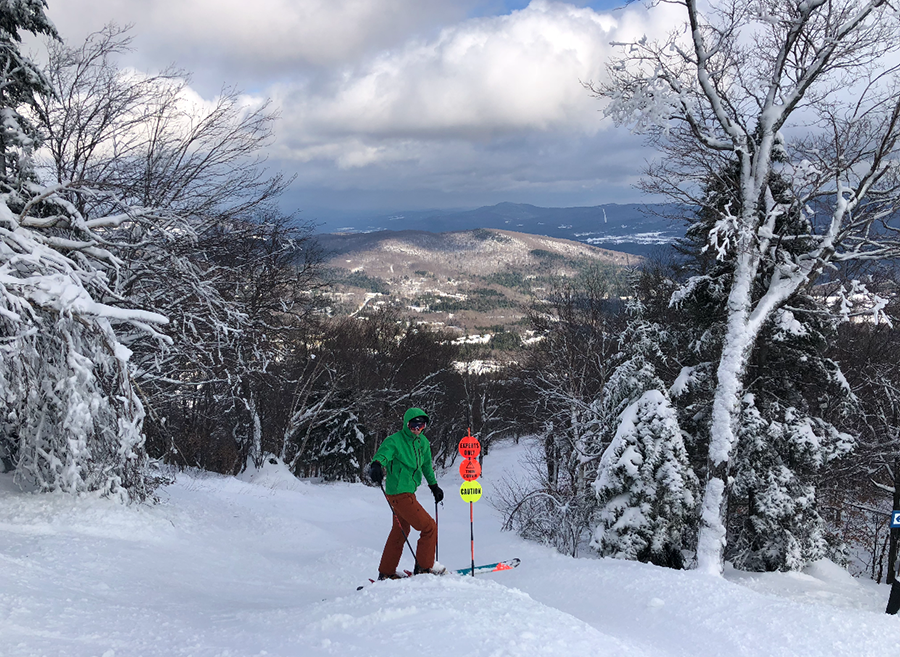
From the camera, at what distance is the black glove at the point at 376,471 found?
5527mm

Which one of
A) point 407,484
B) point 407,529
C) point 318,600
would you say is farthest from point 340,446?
point 407,484

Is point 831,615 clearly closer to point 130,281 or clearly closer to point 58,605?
point 58,605

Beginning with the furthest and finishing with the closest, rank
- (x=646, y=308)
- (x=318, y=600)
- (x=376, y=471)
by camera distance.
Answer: (x=646, y=308) → (x=318, y=600) → (x=376, y=471)

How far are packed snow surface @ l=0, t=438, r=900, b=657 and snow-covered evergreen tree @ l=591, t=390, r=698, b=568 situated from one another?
5.16 feet

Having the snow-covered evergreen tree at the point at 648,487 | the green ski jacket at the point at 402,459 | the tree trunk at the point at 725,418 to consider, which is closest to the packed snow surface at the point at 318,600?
the green ski jacket at the point at 402,459

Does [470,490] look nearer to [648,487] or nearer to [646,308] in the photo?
[648,487]

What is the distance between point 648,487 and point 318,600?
262 inches

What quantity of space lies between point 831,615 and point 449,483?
105 ft

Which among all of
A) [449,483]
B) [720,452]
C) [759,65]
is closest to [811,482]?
[720,452]

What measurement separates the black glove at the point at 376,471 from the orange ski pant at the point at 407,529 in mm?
382

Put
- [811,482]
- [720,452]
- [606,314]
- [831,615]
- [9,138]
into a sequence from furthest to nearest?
[606,314], [811,482], [720,452], [9,138], [831,615]

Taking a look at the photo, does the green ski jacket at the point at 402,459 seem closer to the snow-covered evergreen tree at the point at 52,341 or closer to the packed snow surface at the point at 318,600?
the packed snow surface at the point at 318,600

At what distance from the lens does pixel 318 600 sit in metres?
6.11

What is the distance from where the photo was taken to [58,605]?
4105mm
